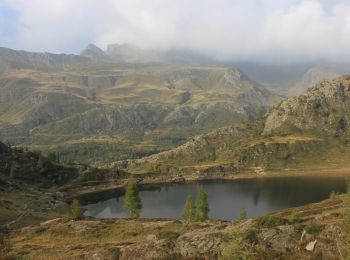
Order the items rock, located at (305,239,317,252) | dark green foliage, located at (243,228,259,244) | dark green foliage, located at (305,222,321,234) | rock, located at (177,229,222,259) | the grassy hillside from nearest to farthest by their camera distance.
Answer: the grassy hillside, rock, located at (305,239,317,252), dark green foliage, located at (243,228,259,244), dark green foliage, located at (305,222,321,234), rock, located at (177,229,222,259)

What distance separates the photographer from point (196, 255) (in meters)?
57.2

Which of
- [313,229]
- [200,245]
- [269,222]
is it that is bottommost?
[200,245]

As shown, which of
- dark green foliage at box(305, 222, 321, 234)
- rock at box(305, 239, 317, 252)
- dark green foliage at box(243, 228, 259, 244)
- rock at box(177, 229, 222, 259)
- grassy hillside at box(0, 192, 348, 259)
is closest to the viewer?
grassy hillside at box(0, 192, 348, 259)

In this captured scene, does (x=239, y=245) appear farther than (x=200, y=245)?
No

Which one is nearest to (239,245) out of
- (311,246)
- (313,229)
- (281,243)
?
(311,246)

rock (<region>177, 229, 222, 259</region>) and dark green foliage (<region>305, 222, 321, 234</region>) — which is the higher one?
dark green foliage (<region>305, 222, 321, 234</region>)

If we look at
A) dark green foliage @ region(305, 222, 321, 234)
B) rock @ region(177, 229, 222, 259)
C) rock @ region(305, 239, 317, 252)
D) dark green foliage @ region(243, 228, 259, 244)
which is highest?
dark green foliage @ region(305, 222, 321, 234)

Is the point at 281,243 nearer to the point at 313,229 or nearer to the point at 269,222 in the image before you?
the point at 313,229

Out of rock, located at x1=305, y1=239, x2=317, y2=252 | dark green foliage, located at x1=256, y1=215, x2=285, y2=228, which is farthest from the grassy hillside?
rock, located at x1=305, y1=239, x2=317, y2=252

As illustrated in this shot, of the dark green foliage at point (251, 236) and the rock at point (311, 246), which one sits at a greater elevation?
the dark green foliage at point (251, 236)

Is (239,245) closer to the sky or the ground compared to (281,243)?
closer to the sky

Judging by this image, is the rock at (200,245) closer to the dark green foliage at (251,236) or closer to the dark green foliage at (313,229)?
the dark green foliage at (251,236)

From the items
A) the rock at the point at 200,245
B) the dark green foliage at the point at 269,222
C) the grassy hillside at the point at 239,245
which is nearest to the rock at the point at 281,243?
the grassy hillside at the point at 239,245

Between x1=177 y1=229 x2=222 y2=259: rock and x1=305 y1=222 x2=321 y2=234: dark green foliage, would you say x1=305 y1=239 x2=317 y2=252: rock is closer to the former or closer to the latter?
x1=305 y1=222 x2=321 y2=234: dark green foliage
